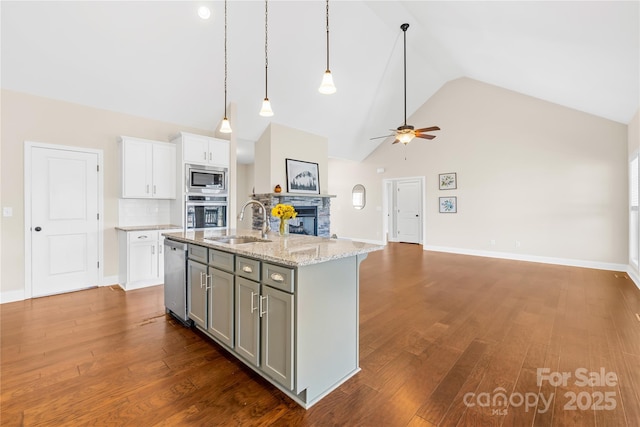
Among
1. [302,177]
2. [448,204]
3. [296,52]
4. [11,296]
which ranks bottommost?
[11,296]

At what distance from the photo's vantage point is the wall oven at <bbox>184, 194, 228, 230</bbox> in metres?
4.67

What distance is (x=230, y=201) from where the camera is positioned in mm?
5270

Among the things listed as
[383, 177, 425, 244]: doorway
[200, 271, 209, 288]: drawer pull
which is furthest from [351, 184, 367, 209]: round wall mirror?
[200, 271, 209, 288]: drawer pull

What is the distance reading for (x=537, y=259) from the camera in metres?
6.10

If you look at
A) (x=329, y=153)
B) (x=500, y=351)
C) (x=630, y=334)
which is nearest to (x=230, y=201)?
(x=329, y=153)

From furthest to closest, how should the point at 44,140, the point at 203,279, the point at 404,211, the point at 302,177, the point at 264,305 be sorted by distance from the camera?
the point at 404,211, the point at 302,177, the point at 44,140, the point at 203,279, the point at 264,305

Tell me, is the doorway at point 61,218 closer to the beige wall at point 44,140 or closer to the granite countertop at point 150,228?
the beige wall at point 44,140

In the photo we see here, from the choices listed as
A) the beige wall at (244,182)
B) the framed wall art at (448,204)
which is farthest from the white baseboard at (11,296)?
the framed wall art at (448,204)

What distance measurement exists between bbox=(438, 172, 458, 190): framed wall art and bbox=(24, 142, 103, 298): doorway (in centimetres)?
707

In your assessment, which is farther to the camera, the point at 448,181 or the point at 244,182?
the point at 244,182

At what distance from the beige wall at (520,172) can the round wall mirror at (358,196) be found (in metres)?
1.03

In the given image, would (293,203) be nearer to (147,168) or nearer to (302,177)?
(302,177)

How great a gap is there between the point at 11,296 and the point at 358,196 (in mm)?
7615

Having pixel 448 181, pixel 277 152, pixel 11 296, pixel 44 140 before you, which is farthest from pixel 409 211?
pixel 11 296
